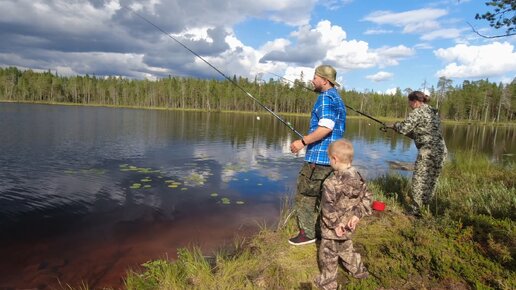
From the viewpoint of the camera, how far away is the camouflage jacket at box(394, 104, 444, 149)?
6.34 m

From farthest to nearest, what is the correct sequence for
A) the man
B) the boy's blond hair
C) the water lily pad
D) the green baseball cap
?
the water lily pad
the green baseball cap
the man
the boy's blond hair

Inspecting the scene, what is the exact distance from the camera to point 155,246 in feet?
25.7

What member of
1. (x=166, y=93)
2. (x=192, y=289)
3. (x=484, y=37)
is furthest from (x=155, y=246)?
(x=166, y=93)

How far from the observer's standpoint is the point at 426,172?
6477mm

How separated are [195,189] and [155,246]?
4.64 metres

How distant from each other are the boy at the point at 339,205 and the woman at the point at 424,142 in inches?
111

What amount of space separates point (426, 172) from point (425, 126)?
2.90 feet

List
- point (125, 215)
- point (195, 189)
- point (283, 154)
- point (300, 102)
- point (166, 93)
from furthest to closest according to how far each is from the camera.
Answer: point (166, 93) → point (300, 102) → point (283, 154) → point (195, 189) → point (125, 215)

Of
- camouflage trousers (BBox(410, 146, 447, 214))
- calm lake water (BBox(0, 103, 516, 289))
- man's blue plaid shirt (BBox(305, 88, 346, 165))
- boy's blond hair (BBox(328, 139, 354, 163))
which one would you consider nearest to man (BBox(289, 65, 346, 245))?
man's blue plaid shirt (BBox(305, 88, 346, 165))

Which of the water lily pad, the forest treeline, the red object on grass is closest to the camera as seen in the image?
the red object on grass

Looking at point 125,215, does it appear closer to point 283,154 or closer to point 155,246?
point 155,246

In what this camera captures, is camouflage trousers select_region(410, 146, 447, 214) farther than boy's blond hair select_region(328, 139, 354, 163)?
Yes

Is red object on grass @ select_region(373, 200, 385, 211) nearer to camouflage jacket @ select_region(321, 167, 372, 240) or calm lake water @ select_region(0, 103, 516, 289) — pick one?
camouflage jacket @ select_region(321, 167, 372, 240)

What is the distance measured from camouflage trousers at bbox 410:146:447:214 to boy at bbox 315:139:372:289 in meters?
2.82
